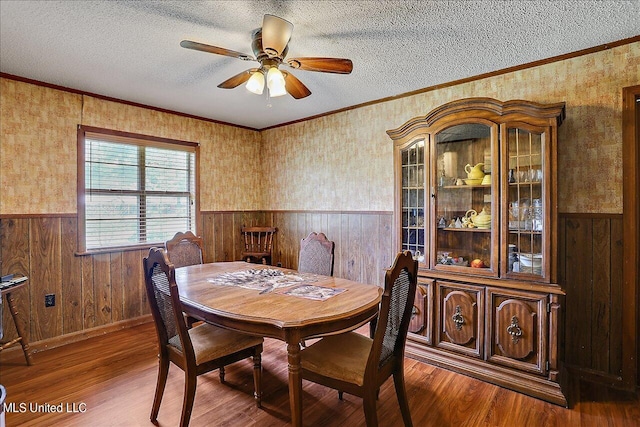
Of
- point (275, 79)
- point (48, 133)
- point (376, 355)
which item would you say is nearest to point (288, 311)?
point (376, 355)

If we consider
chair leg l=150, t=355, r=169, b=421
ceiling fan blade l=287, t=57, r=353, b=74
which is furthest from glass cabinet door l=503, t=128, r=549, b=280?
chair leg l=150, t=355, r=169, b=421

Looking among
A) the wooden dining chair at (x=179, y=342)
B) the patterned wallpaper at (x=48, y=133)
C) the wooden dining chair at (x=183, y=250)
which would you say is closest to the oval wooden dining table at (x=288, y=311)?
the wooden dining chair at (x=179, y=342)

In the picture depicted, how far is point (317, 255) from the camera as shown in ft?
9.89

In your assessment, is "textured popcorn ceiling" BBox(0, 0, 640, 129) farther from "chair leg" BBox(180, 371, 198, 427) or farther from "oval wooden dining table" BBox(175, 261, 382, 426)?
"chair leg" BBox(180, 371, 198, 427)

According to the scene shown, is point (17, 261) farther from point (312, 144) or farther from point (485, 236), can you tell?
point (485, 236)

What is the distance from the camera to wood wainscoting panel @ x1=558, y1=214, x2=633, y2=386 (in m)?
2.36

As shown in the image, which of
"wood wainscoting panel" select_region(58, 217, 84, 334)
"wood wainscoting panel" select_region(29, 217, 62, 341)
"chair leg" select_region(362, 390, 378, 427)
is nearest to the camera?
"chair leg" select_region(362, 390, 378, 427)

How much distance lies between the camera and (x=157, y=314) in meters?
1.97

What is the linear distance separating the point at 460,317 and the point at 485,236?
0.66 m

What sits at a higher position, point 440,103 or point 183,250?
point 440,103

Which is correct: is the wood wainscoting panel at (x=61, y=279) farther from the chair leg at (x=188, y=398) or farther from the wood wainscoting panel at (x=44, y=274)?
the chair leg at (x=188, y=398)

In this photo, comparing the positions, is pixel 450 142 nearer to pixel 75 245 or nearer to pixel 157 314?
pixel 157 314

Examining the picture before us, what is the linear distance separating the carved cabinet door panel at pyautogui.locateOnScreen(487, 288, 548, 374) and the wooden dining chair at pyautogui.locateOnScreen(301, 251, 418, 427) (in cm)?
100

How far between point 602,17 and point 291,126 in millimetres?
3260
